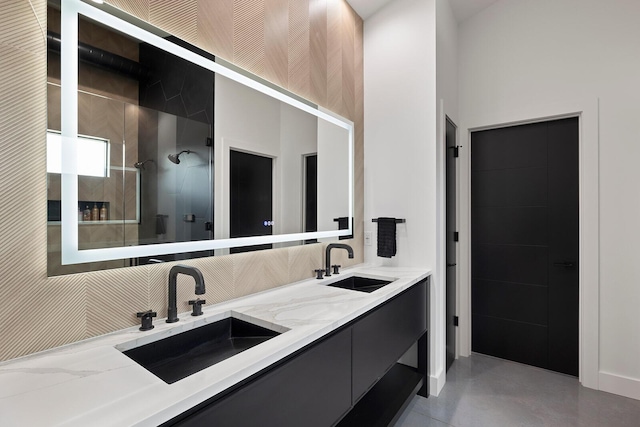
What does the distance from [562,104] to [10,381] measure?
3748 mm

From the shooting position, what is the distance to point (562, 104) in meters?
2.76

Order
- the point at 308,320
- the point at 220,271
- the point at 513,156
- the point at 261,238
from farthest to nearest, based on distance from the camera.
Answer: the point at 513,156 → the point at 261,238 → the point at 220,271 → the point at 308,320

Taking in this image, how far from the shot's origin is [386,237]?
8.73ft

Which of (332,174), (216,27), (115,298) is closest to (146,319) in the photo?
(115,298)

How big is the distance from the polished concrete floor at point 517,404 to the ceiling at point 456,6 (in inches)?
127

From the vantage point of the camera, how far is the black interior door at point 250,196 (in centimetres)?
168

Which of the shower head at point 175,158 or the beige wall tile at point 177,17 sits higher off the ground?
the beige wall tile at point 177,17

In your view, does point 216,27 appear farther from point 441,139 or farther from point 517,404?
point 517,404

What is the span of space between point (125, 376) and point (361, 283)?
69.8 inches

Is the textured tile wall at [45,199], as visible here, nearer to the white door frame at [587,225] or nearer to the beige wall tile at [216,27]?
the beige wall tile at [216,27]

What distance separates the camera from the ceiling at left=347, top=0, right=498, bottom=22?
8.88 feet

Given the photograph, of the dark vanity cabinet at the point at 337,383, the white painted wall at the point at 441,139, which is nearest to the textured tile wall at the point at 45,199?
the dark vanity cabinet at the point at 337,383

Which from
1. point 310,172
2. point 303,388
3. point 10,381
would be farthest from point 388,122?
point 10,381

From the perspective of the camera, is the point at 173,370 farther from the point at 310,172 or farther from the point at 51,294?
the point at 310,172
